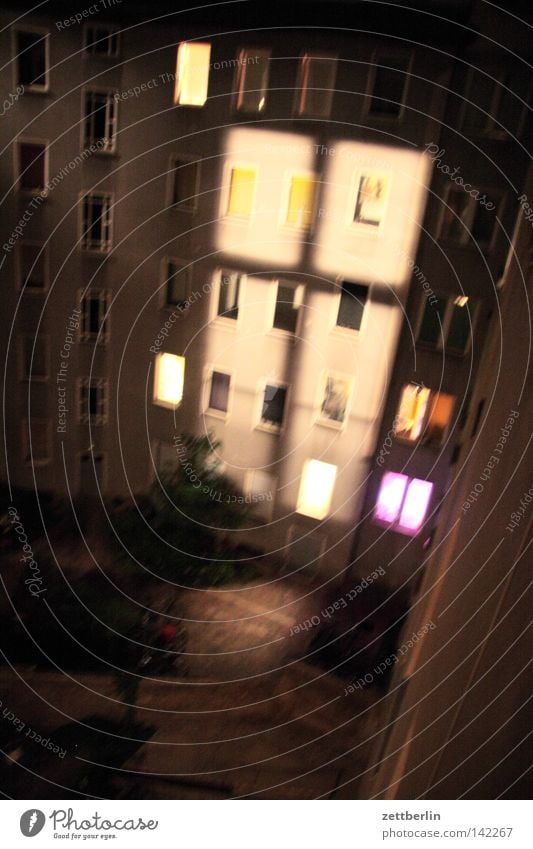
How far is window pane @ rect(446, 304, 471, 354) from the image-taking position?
0.51m

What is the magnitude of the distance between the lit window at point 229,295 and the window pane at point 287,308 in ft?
0.11

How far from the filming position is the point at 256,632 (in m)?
0.55

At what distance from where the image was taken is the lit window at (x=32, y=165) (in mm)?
475

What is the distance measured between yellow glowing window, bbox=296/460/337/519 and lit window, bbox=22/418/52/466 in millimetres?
226

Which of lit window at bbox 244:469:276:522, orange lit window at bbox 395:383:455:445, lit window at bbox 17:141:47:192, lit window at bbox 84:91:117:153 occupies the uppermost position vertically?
lit window at bbox 84:91:117:153

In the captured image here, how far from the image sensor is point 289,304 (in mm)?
509

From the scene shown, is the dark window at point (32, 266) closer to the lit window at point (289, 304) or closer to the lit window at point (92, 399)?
the lit window at point (92, 399)

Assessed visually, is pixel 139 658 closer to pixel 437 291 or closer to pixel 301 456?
pixel 301 456

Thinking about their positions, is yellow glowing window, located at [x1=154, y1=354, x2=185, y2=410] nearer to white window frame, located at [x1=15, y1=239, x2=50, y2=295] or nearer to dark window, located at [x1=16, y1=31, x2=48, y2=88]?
white window frame, located at [x1=15, y1=239, x2=50, y2=295]

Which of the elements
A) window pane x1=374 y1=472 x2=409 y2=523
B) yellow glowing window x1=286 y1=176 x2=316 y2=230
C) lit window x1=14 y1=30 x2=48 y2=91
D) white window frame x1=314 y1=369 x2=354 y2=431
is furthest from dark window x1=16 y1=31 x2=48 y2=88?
window pane x1=374 y1=472 x2=409 y2=523

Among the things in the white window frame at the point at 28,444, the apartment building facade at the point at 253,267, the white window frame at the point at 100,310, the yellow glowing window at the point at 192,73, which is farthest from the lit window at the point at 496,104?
the white window frame at the point at 28,444

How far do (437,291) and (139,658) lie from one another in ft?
1.37
